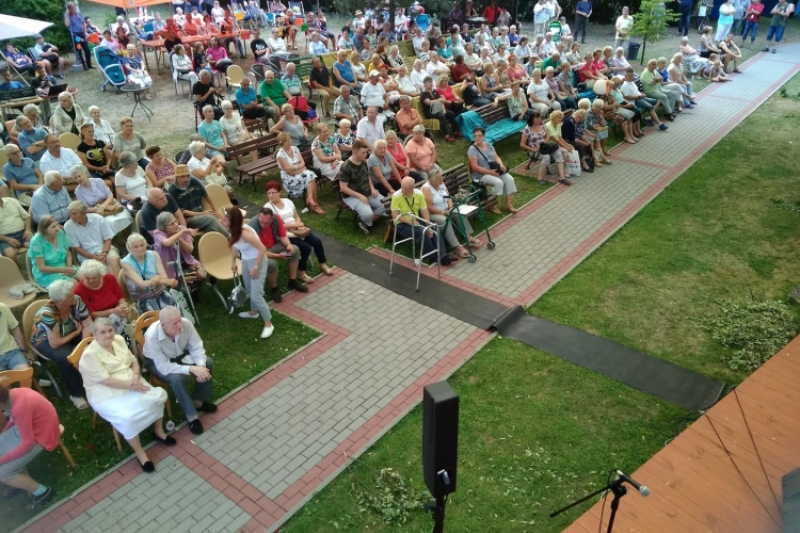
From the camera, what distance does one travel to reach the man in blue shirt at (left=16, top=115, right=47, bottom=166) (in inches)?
393

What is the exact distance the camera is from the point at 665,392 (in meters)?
6.63

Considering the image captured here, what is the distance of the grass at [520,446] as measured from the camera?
5262 millimetres

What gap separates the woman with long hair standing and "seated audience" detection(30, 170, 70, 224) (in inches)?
94.1

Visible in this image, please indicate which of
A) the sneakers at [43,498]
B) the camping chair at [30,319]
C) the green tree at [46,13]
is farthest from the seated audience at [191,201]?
the green tree at [46,13]

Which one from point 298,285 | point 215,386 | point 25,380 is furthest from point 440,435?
point 298,285

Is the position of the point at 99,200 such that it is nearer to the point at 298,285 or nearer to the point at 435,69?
the point at 298,285

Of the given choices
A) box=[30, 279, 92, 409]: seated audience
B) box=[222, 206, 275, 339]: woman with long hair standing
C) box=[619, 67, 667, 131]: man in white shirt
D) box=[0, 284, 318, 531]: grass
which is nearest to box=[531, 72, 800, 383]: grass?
box=[619, 67, 667, 131]: man in white shirt

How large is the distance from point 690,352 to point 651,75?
997 centimetres

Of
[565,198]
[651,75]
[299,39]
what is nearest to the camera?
[565,198]

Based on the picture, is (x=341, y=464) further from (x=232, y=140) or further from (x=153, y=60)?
(x=153, y=60)

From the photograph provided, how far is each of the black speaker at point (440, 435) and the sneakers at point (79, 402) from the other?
4.48m

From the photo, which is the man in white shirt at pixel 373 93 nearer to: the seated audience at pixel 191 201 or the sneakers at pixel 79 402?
the seated audience at pixel 191 201

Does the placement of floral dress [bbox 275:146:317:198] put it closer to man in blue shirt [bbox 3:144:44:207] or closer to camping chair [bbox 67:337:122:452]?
man in blue shirt [bbox 3:144:44:207]

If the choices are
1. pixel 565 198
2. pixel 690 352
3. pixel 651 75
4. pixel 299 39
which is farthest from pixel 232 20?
pixel 690 352
